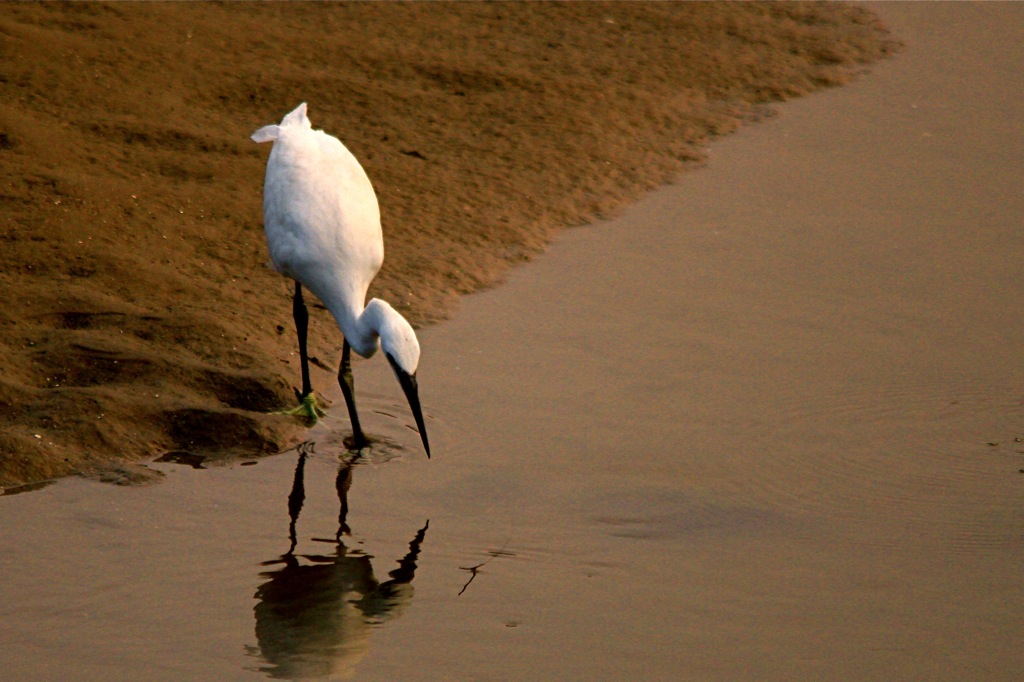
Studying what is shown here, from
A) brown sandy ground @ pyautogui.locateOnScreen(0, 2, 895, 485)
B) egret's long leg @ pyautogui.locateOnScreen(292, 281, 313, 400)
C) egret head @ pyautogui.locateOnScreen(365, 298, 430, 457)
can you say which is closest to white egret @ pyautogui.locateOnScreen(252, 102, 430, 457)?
egret's long leg @ pyautogui.locateOnScreen(292, 281, 313, 400)

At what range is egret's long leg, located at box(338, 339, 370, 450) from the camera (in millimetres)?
5418

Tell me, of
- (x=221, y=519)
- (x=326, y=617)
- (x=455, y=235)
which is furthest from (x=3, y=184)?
(x=326, y=617)

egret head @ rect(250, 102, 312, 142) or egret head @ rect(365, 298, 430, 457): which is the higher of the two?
egret head @ rect(250, 102, 312, 142)

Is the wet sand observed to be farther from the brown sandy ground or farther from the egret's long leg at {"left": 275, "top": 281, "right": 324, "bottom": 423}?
the brown sandy ground

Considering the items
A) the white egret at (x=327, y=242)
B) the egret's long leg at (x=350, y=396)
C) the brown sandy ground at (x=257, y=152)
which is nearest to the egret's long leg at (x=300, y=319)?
the white egret at (x=327, y=242)

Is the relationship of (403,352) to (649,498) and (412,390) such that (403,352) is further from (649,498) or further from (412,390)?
(649,498)

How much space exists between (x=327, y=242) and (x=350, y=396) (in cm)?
62

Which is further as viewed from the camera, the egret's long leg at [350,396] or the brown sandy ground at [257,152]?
the brown sandy ground at [257,152]

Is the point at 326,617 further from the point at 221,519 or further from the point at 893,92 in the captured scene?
the point at 893,92

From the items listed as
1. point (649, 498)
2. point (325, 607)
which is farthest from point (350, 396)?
point (325, 607)

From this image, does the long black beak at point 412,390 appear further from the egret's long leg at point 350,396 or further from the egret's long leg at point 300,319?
the egret's long leg at point 300,319

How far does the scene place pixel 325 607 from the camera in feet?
14.0

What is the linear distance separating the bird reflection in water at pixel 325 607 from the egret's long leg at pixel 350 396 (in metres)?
0.70

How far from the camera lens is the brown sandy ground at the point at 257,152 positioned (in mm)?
5617
